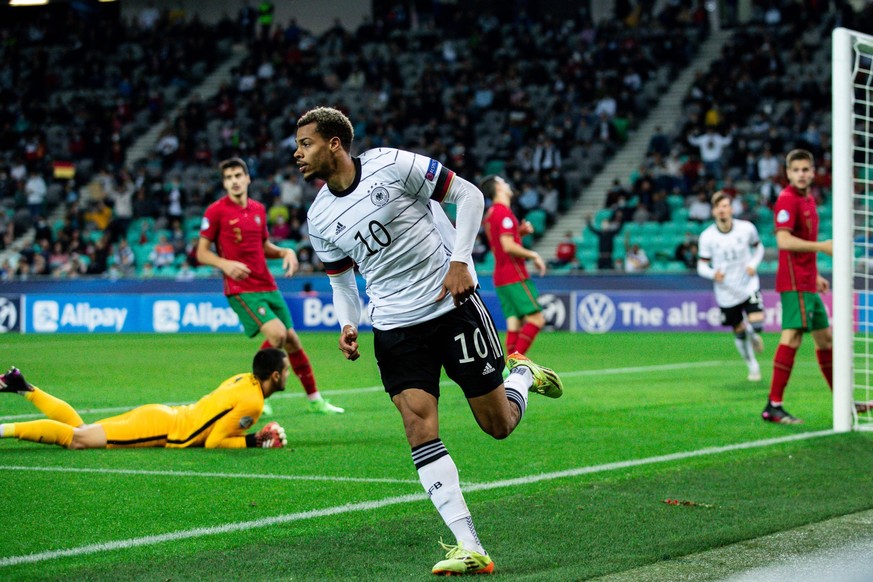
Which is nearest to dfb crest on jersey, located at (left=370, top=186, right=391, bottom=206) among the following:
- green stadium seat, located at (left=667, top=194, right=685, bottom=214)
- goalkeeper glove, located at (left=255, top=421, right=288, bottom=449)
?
goalkeeper glove, located at (left=255, top=421, right=288, bottom=449)

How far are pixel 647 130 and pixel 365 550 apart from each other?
25.8 m

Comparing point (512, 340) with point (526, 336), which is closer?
point (526, 336)

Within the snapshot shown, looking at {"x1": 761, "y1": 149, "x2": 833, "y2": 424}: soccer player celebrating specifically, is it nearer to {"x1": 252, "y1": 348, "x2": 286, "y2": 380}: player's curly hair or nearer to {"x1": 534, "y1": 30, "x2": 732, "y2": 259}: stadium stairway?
{"x1": 252, "y1": 348, "x2": 286, "y2": 380}: player's curly hair

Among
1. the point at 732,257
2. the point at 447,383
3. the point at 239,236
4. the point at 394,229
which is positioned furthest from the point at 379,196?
the point at 732,257

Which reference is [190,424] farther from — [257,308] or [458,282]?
[458,282]

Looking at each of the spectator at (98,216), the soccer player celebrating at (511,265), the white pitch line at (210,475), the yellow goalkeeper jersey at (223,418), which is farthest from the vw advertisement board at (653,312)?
the white pitch line at (210,475)

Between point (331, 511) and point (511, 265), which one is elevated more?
point (511, 265)

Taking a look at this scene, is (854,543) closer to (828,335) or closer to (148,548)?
(148,548)

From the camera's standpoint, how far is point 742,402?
1141 centimetres

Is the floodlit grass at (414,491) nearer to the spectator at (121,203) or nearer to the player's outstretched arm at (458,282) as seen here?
the player's outstretched arm at (458,282)

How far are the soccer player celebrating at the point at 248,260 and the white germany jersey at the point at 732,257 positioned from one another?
5935mm

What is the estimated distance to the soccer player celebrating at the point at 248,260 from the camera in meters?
10.4

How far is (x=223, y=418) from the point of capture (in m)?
8.27

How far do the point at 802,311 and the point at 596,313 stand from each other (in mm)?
13669
